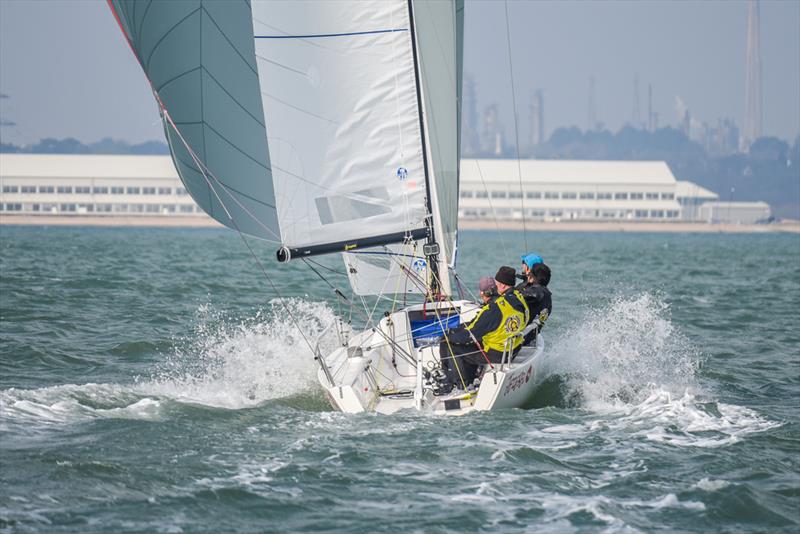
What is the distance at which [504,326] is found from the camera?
7758 millimetres

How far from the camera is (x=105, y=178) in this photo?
80.9m

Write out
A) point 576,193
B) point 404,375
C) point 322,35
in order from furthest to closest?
1. point 576,193
2. point 404,375
3. point 322,35

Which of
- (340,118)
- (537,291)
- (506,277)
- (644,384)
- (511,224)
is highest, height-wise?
(340,118)

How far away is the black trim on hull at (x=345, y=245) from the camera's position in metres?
8.36

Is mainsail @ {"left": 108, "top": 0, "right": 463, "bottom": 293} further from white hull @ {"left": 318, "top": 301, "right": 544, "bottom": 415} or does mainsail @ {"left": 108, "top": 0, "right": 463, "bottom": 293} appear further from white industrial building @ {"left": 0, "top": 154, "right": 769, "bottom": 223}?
white industrial building @ {"left": 0, "top": 154, "right": 769, "bottom": 223}

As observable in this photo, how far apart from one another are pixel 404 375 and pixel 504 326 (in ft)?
4.47

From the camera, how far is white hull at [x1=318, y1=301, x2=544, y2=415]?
7.48 metres

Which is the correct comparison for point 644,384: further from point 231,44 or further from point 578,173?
point 578,173

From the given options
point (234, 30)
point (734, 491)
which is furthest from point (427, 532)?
point (234, 30)

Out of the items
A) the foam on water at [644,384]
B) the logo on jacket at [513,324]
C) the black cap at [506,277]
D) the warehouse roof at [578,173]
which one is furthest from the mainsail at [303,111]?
the warehouse roof at [578,173]

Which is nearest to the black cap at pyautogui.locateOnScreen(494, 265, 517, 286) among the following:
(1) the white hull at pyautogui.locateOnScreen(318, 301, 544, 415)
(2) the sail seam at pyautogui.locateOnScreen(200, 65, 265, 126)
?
(1) the white hull at pyautogui.locateOnScreen(318, 301, 544, 415)

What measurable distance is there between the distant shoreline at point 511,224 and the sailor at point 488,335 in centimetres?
6343

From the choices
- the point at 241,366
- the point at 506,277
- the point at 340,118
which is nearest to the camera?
the point at 506,277

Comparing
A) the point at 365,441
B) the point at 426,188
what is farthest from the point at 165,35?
the point at 365,441
